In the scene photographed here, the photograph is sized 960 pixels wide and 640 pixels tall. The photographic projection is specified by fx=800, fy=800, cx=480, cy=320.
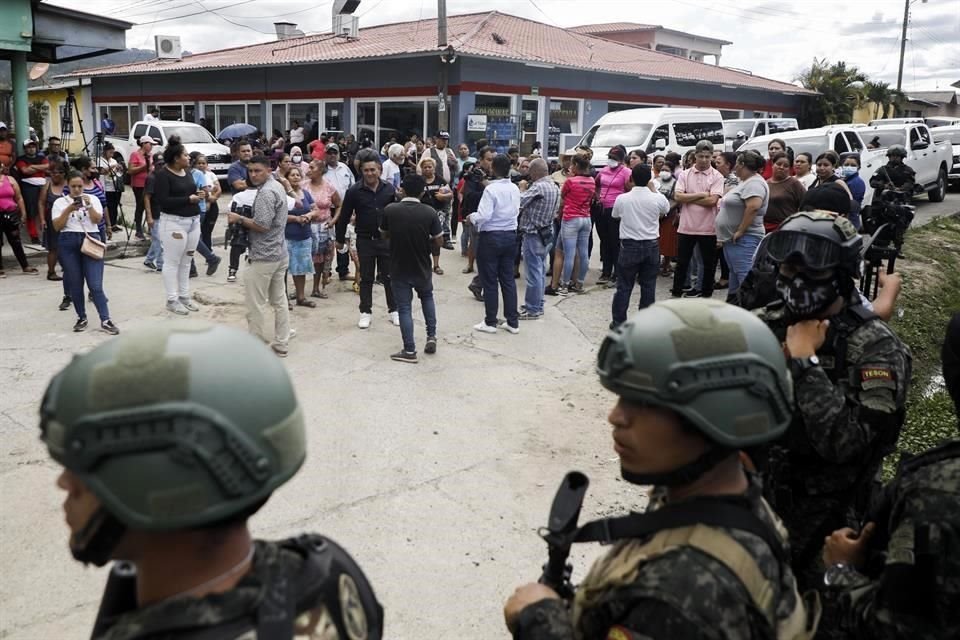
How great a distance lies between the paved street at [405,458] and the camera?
3648 mm

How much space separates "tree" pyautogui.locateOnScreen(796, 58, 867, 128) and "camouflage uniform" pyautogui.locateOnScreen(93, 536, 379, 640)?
122 feet

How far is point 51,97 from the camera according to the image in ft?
114

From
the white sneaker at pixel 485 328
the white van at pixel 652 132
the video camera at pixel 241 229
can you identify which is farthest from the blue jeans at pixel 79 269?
the white van at pixel 652 132

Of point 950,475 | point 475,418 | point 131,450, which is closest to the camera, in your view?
point 131,450

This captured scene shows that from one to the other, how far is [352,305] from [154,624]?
7.87m

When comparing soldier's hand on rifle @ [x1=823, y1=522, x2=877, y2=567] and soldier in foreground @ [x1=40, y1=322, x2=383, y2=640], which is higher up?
soldier in foreground @ [x1=40, y1=322, x2=383, y2=640]

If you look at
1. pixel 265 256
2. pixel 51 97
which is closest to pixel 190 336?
pixel 265 256

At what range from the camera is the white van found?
1692 centimetres

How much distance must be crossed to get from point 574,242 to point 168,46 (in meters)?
25.1

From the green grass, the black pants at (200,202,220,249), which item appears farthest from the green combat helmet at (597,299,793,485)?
the black pants at (200,202,220,249)

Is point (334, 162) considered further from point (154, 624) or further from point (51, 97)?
point (51, 97)

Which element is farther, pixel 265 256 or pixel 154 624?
pixel 265 256

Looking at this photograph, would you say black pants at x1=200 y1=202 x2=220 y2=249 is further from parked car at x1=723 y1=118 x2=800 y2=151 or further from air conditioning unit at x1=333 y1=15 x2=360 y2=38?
air conditioning unit at x1=333 y1=15 x2=360 y2=38

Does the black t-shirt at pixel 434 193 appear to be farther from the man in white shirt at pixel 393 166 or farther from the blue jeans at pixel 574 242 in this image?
the blue jeans at pixel 574 242
